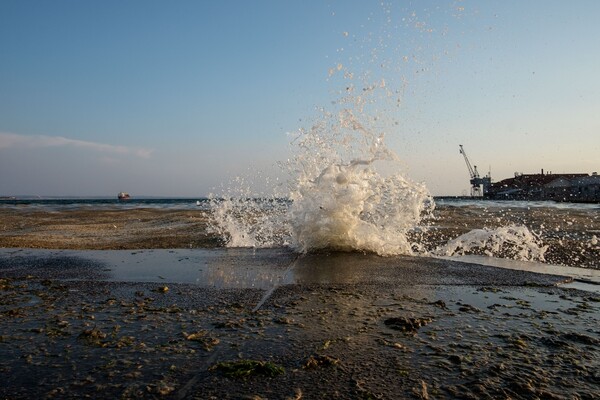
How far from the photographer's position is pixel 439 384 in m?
2.12

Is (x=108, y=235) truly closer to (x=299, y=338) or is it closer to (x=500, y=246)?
(x=500, y=246)

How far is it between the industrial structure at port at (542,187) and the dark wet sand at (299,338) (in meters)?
57.8

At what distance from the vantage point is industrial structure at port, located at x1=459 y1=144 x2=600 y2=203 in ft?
226

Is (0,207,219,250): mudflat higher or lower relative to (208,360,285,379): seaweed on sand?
lower

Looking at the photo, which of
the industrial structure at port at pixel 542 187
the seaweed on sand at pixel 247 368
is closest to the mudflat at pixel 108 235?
the seaweed on sand at pixel 247 368

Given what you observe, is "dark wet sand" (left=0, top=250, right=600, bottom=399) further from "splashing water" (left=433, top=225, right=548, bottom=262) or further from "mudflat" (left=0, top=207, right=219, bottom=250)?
"mudflat" (left=0, top=207, right=219, bottom=250)

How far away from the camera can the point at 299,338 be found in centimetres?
278

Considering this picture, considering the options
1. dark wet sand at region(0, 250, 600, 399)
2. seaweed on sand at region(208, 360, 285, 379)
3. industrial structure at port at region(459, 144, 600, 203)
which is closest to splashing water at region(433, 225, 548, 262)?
dark wet sand at region(0, 250, 600, 399)

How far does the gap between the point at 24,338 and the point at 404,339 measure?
2.39 metres

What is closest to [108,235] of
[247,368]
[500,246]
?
[500,246]

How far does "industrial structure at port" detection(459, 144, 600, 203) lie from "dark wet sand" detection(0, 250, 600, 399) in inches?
2277

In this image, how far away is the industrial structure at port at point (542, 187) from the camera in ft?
226

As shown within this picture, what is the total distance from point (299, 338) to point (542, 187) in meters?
89.2

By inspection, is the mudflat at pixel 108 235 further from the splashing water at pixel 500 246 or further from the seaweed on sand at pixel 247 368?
the seaweed on sand at pixel 247 368
